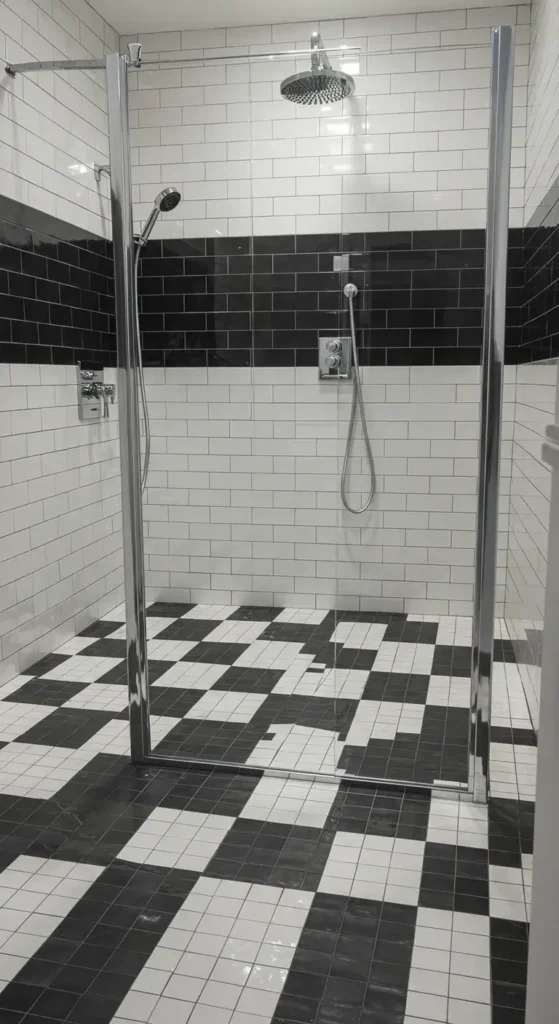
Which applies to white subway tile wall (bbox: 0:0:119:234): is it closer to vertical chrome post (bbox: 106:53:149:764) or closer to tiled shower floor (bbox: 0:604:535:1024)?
vertical chrome post (bbox: 106:53:149:764)

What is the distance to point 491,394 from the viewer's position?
2301mm

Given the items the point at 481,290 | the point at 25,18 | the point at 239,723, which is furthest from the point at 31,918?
the point at 25,18

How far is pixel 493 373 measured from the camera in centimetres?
229

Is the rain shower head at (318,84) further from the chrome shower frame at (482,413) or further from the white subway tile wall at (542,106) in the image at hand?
the white subway tile wall at (542,106)

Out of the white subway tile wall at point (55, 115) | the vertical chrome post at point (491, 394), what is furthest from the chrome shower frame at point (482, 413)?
the white subway tile wall at point (55, 115)

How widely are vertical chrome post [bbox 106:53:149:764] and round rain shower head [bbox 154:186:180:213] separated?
11cm

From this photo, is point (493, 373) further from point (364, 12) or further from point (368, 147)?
point (364, 12)

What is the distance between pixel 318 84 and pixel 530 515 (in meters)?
1.57

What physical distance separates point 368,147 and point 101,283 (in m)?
2.18

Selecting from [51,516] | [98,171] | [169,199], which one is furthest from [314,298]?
[98,171]

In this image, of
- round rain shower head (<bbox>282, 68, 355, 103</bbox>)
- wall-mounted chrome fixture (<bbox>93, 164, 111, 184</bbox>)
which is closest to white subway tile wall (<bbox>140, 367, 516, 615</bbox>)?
round rain shower head (<bbox>282, 68, 355, 103</bbox>)

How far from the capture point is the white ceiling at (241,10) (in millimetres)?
3873

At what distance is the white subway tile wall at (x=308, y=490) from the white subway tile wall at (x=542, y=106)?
958 millimetres

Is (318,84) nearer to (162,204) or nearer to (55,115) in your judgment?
(162,204)
